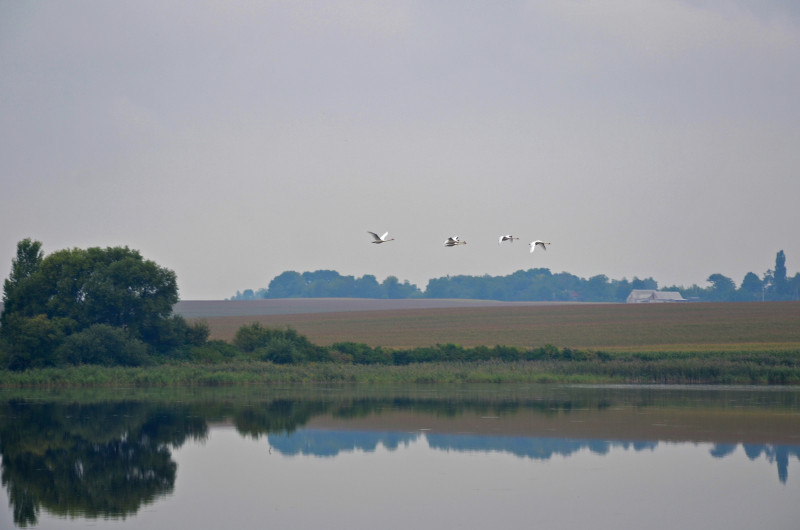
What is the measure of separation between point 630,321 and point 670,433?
5421cm

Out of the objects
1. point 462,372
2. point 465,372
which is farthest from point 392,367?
point 465,372

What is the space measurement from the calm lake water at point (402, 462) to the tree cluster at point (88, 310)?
10924 mm

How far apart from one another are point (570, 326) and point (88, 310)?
135 ft

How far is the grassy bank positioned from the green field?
5.51 m

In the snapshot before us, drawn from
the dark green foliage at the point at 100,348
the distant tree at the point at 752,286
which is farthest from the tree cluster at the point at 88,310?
the distant tree at the point at 752,286

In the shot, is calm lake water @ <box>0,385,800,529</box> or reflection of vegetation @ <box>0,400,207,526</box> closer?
calm lake water @ <box>0,385,800,529</box>

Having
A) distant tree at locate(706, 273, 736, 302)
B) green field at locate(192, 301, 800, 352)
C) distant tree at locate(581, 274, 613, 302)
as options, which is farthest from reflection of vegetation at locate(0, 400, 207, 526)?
distant tree at locate(706, 273, 736, 302)

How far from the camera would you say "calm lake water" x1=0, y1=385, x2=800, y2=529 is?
19.6 m

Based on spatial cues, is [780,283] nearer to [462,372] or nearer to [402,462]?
[462,372]

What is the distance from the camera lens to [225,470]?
2522 cm

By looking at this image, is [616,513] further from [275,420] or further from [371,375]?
[371,375]

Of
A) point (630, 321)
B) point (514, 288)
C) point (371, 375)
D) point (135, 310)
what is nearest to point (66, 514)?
point (371, 375)

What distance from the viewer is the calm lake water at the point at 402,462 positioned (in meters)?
19.6

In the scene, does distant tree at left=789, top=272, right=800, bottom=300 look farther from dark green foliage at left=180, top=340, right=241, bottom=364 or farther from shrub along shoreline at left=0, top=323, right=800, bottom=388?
dark green foliage at left=180, top=340, right=241, bottom=364
